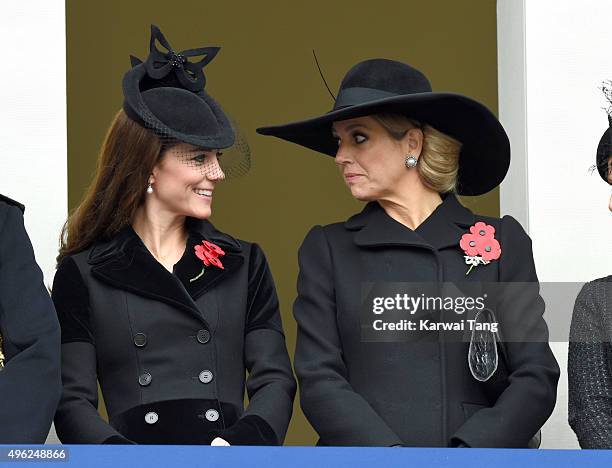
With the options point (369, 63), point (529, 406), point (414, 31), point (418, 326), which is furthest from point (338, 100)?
point (414, 31)

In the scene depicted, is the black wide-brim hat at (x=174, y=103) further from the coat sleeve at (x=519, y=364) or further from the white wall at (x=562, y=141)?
the white wall at (x=562, y=141)

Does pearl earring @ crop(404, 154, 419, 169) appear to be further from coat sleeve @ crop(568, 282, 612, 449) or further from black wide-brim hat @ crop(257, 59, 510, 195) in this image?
coat sleeve @ crop(568, 282, 612, 449)

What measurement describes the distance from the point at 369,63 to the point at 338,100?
0.17m

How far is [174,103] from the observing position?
5637 millimetres

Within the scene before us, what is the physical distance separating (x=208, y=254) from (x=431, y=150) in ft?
2.67

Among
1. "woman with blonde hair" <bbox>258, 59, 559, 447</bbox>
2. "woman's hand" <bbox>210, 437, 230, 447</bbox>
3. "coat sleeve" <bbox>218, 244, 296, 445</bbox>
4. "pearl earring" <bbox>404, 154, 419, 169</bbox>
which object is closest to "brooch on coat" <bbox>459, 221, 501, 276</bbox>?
"woman with blonde hair" <bbox>258, 59, 559, 447</bbox>

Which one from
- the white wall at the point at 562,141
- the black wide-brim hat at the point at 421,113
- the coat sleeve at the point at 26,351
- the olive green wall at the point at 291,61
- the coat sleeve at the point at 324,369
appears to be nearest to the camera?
the coat sleeve at the point at 26,351

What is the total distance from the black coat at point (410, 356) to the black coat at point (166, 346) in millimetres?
169

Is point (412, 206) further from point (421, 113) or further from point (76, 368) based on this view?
point (76, 368)

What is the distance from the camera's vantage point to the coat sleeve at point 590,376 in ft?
17.4

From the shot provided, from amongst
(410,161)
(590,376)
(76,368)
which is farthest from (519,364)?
(76,368)

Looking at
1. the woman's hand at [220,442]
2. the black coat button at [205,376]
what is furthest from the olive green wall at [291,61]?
the woman's hand at [220,442]

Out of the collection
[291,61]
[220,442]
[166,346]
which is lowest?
[220,442]

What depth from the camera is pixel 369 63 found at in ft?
18.7
